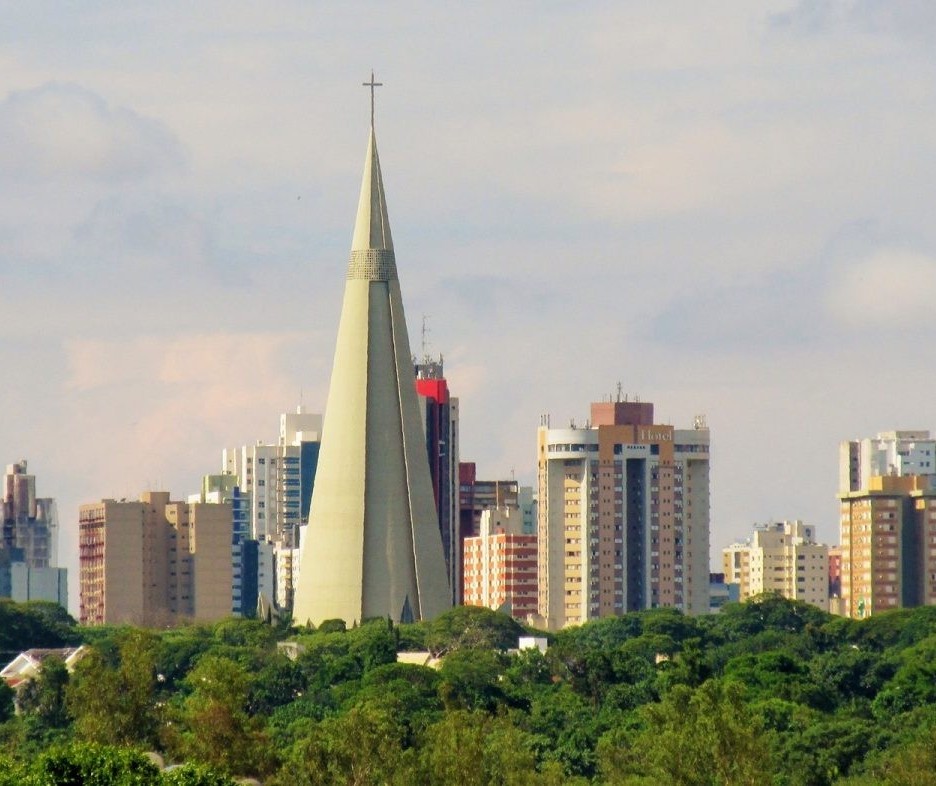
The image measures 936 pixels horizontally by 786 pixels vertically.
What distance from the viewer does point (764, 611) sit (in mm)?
107125

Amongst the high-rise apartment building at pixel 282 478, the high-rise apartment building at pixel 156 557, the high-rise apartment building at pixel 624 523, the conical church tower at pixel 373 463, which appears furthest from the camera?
the high-rise apartment building at pixel 282 478

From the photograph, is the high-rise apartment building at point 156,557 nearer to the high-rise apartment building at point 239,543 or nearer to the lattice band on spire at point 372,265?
the high-rise apartment building at point 239,543

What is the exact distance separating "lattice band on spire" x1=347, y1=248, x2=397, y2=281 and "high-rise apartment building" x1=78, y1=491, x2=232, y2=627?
44.0 metres

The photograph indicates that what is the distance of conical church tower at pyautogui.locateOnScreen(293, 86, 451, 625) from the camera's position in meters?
105

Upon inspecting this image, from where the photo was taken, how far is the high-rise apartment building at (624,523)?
130 meters

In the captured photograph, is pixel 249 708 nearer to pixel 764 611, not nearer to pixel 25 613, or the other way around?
pixel 25 613

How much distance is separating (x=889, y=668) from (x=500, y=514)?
66603mm

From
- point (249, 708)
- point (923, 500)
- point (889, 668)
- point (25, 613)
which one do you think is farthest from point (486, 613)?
point (923, 500)

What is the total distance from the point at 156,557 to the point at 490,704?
76579 millimetres

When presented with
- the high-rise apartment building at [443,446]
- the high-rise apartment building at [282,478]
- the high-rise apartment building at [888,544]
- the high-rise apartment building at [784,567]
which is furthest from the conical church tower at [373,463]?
the high-rise apartment building at [282,478]

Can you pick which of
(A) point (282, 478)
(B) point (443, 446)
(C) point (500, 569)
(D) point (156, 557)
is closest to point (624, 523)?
(B) point (443, 446)

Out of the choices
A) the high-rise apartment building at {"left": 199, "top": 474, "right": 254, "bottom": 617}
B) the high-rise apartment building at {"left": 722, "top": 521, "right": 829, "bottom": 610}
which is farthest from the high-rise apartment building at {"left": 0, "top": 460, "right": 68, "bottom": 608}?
the high-rise apartment building at {"left": 722, "top": 521, "right": 829, "bottom": 610}

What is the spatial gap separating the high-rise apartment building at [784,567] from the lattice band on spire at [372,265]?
52414 mm

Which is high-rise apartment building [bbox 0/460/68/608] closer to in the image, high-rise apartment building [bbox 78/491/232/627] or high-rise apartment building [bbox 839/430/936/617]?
high-rise apartment building [bbox 78/491/232/627]
